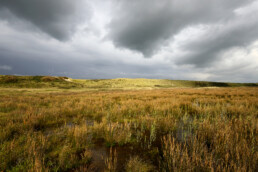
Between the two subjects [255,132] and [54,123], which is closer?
[255,132]

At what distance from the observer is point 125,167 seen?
213cm

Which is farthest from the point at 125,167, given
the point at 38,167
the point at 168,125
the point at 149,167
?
the point at 168,125

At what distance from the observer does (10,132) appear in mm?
3436

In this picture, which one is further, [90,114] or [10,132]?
[90,114]

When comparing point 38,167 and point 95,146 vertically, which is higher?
point 38,167

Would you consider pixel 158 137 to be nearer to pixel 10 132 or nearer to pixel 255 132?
pixel 255 132

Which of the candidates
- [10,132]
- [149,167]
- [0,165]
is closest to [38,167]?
[0,165]

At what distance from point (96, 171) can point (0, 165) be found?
1859mm

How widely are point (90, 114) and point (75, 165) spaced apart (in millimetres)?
4218

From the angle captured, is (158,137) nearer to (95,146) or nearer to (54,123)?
(95,146)

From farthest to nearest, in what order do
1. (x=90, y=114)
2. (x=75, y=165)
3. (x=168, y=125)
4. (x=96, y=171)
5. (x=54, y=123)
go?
(x=90, y=114)
(x=54, y=123)
(x=168, y=125)
(x=75, y=165)
(x=96, y=171)

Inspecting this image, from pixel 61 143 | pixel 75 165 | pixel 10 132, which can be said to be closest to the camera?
pixel 75 165

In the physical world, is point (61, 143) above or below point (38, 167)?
below

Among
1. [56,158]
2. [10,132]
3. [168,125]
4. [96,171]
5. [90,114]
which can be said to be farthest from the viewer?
[90,114]
